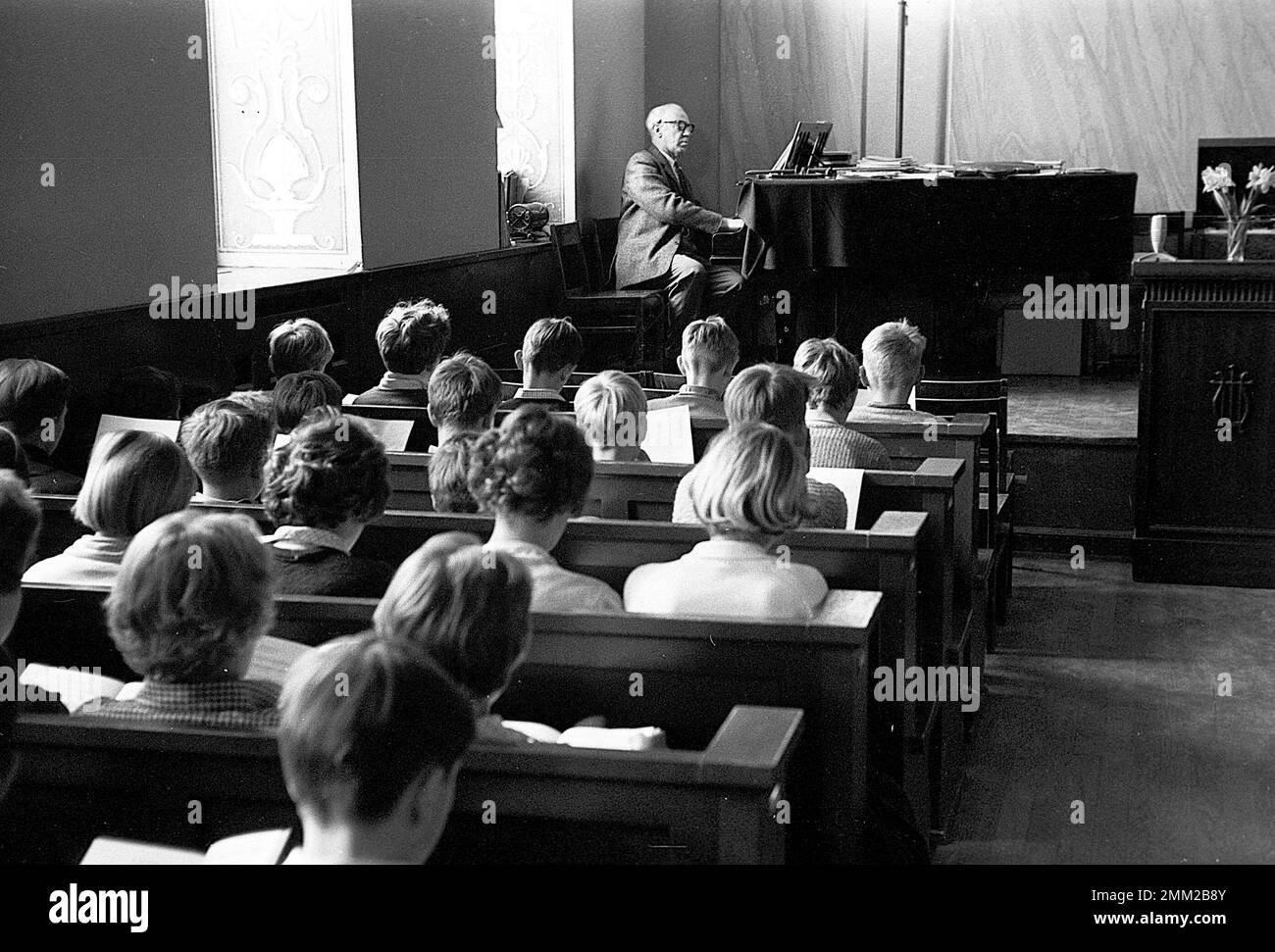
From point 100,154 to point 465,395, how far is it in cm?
185

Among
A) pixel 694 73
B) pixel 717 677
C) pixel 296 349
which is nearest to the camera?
pixel 717 677

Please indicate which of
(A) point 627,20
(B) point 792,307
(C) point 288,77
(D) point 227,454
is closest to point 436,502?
(D) point 227,454

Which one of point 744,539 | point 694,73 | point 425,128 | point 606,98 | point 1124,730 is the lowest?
point 1124,730

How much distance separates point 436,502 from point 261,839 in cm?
161

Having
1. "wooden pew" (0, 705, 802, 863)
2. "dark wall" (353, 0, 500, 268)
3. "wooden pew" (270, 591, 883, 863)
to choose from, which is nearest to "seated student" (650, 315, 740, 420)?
"wooden pew" (270, 591, 883, 863)

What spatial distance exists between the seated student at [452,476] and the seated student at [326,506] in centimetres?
33

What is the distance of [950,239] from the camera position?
22.6 ft

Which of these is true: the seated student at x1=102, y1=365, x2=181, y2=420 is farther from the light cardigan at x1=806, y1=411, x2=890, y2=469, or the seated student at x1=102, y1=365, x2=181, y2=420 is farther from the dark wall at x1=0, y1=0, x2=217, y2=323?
the light cardigan at x1=806, y1=411, x2=890, y2=469

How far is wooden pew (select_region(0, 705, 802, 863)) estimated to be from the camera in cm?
164

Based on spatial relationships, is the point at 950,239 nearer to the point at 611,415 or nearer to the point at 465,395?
the point at 611,415

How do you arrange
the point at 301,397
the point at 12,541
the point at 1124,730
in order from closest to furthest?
the point at 12,541 < the point at 301,397 < the point at 1124,730

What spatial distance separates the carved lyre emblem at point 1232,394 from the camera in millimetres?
5473

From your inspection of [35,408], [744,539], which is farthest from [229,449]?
[744,539]

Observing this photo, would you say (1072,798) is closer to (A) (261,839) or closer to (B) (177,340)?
(A) (261,839)
